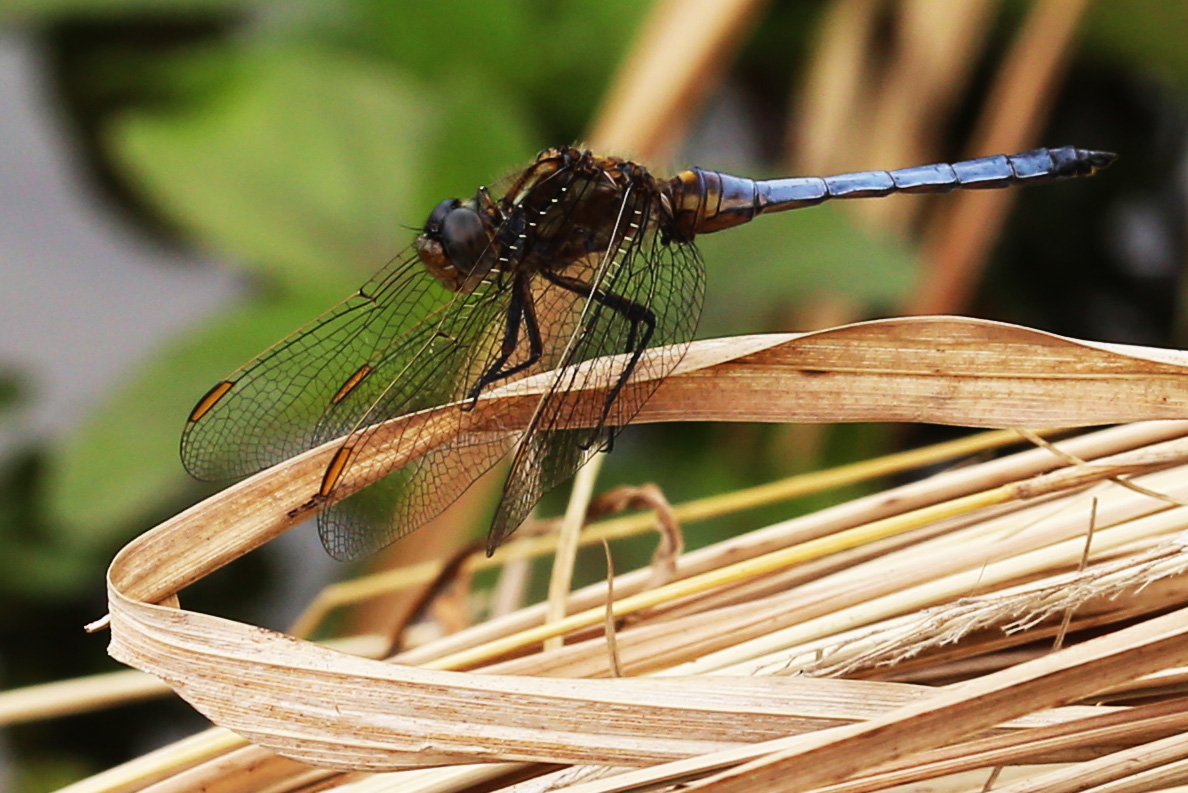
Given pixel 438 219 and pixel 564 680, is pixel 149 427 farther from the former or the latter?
pixel 564 680

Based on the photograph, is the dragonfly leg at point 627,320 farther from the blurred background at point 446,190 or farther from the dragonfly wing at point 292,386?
the blurred background at point 446,190

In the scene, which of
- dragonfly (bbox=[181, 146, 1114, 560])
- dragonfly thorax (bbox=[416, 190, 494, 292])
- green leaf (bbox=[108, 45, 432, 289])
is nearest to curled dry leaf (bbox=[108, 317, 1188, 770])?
dragonfly (bbox=[181, 146, 1114, 560])

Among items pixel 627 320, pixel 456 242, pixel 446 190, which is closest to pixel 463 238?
pixel 456 242

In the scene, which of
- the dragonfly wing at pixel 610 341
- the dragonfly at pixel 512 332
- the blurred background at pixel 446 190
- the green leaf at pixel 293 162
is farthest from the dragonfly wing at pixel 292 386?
the green leaf at pixel 293 162

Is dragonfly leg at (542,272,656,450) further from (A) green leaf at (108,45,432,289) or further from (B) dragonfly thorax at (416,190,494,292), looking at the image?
(A) green leaf at (108,45,432,289)

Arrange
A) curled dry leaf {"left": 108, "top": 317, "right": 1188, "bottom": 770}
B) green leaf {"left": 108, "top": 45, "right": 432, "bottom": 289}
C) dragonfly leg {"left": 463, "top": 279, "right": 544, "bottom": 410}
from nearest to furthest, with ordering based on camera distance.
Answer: curled dry leaf {"left": 108, "top": 317, "right": 1188, "bottom": 770}, dragonfly leg {"left": 463, "top": 279, "right": 544, "bottom": 410}, green leaf {"left": 108, "top": 45, "right": 432, "bottom": 289}

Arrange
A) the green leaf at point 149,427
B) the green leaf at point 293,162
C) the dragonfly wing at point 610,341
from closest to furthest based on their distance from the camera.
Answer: the dragonfly wing at point 610,341
the green leaf at point 149,427
the green leaf at point 293,162

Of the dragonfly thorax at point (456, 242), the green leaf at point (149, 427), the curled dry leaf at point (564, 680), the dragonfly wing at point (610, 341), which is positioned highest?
the green leaf at point (149, 427)

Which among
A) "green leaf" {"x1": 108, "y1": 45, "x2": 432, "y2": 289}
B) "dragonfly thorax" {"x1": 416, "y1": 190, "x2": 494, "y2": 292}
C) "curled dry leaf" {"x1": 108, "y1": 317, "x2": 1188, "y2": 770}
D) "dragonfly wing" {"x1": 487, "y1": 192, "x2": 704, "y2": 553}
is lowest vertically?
"curled dry leaf" {"x1": 108, "y1": 317, "x2": 1188, "y2": 770}
